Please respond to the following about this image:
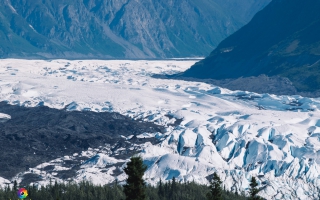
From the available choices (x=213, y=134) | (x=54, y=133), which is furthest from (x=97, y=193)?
(x=54, y=133)

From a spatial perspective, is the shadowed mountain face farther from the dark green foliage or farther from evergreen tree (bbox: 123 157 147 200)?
evergreen tree (bbox: 123 157 147 200)

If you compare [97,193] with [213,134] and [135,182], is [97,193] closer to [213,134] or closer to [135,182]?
[135,182]

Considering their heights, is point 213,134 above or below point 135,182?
below

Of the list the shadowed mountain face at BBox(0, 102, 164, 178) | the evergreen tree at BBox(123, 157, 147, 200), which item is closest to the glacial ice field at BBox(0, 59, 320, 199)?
the shadowed mountain face at BBox(0, 102, 164, 178)

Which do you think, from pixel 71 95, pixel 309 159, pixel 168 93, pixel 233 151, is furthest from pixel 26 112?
pixel 309 159

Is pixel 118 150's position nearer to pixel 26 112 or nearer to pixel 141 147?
pixel 141 147

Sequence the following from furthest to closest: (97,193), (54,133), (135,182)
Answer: (54,133)
(97,193)
(135,182)

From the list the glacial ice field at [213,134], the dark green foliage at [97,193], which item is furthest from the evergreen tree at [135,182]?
the glacial ice field at [213,134]
